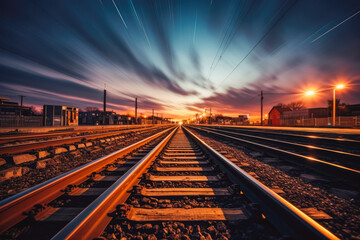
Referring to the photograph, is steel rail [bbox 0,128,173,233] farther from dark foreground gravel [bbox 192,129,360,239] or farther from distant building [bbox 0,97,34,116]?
distant building [bbox 0,97,34,116]

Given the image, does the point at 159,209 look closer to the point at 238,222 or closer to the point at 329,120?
the point at 238,222

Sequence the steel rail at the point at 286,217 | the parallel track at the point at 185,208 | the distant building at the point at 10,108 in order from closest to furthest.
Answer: the steel rail at the point at 286,217 → the parallel track at the point at 185,208 → the distant building at the point at 10,108

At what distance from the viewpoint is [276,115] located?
46.1 metres

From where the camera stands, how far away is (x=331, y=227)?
1.38 meters

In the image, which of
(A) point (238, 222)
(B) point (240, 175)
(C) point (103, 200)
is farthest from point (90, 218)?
(B) point (240, 175)

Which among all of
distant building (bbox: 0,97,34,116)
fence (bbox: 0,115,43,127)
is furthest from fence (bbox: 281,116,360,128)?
distant building (bbox: 0,97,34,116)

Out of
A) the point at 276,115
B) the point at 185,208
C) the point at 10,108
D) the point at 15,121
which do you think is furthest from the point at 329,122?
the point at 10,108

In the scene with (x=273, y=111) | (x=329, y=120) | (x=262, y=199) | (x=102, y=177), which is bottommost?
(x=102, y=177)

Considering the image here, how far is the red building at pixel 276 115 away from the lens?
4431 centimetres

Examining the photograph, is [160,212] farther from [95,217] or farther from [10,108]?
[10,108]

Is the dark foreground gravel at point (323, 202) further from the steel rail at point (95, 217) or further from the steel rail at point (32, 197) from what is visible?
the steel rail at point (32, 197)

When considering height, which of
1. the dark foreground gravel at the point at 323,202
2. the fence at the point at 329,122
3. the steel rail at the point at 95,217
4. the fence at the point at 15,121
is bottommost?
the dark foreground gravel at the point at 323,202

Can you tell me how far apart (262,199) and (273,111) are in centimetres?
5690

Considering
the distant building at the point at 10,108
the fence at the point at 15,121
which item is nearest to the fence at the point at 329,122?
the fence at the point at 15,121
